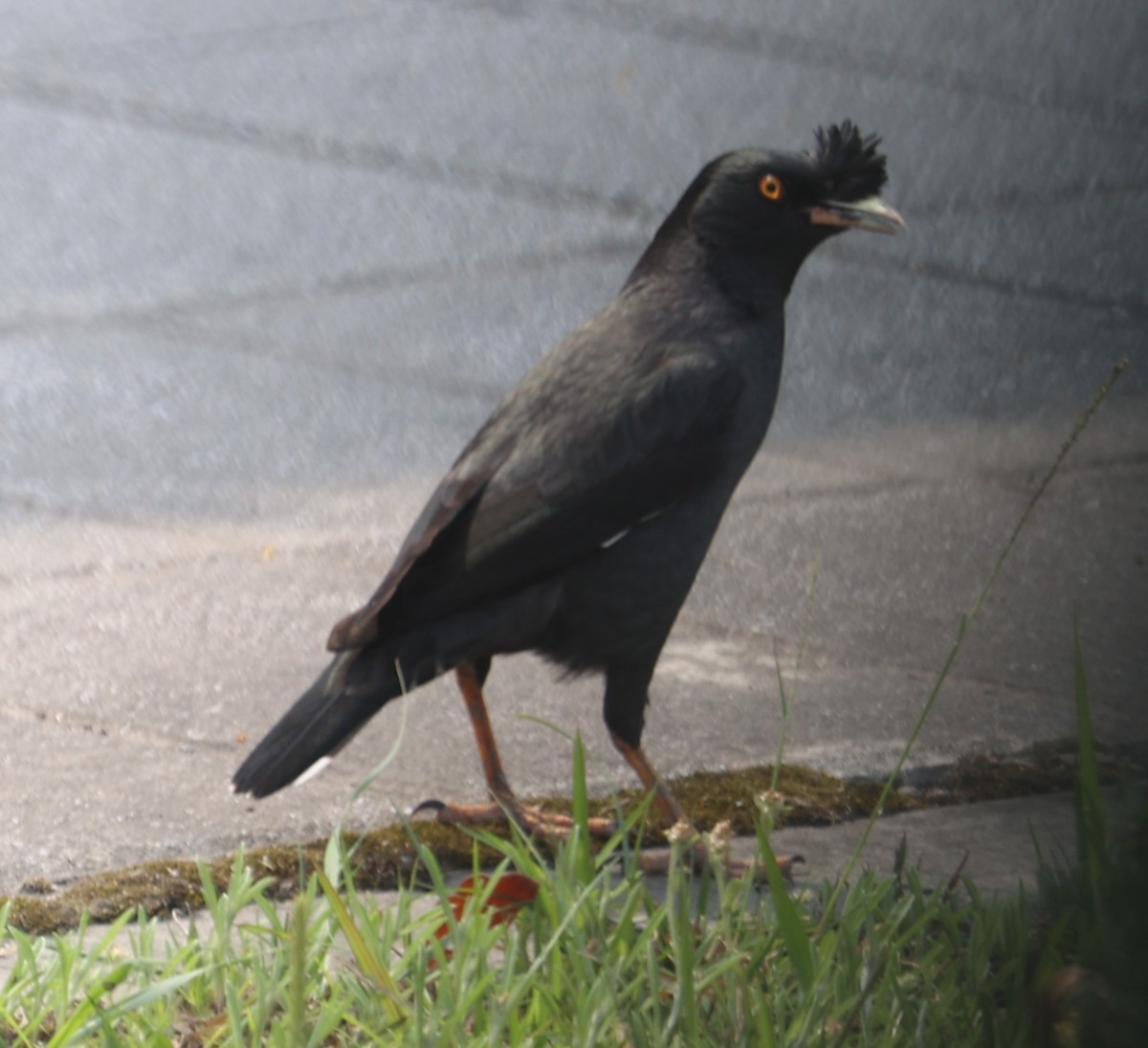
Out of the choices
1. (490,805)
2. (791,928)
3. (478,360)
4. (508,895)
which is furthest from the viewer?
(478,360)

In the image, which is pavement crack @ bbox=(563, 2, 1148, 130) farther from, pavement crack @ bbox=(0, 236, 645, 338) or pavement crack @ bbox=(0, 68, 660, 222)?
pavement crack @ bbox=(0, 236, 645, 338)

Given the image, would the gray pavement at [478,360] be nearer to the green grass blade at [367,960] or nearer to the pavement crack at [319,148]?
the pavement crack at [319,148]

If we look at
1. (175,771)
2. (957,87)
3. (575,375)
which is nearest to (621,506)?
(575,375)

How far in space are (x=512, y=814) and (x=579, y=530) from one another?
0.48m

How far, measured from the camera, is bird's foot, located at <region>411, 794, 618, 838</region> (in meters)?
3.42

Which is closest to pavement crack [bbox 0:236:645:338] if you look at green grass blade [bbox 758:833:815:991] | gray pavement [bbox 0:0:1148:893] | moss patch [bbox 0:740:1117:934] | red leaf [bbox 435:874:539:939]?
gray pavement [bbox 0:0:1148:893]

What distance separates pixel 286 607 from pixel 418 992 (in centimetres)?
216

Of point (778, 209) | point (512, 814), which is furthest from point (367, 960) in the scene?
point (778, 209)

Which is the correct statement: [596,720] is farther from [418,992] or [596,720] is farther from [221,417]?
[221,417]

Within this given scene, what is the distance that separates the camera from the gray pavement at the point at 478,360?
157 inches

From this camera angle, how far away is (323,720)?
324 centimetres

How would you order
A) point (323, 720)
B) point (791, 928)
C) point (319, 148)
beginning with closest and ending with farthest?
point (791, 928), point (323, 720), point (319, 148)

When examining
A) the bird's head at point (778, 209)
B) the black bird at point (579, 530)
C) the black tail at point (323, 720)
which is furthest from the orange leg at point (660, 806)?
the bird's head at point (778, 209)

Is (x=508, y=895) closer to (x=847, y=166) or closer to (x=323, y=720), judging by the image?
(x=323, y=720)
